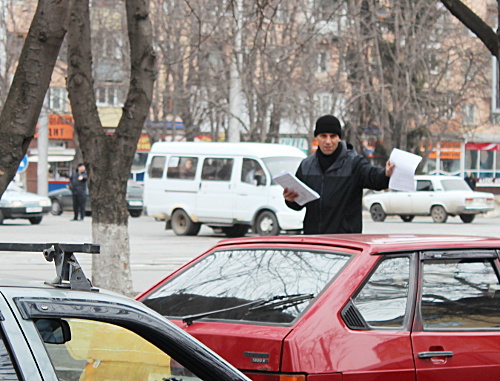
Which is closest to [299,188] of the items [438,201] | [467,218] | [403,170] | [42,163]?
[403,170]

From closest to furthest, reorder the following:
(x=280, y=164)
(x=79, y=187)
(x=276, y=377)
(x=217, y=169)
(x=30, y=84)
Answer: (x=276, y=377)
(x=30, y=84)
(x=280, y=164)
(x=217, y=169)
(x=79, y=187)

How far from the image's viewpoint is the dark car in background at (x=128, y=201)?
3791cm

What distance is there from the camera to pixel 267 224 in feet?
77.2

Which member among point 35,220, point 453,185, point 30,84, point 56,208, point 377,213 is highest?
point 30,84

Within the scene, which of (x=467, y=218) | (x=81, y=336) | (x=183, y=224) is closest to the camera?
(x=81, y=336)

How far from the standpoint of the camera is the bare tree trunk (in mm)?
10602

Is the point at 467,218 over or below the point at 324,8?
below

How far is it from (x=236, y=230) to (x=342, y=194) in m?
18.3

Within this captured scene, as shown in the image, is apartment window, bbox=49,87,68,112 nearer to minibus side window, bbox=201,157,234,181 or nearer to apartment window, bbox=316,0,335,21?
apartment window, bbox=316,0,335,21

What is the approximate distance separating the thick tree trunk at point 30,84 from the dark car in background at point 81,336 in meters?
4.22

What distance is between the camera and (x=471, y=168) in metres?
64.0

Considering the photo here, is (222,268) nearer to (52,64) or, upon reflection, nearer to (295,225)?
(52,64)

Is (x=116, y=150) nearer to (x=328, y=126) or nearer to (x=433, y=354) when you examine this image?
(x=328, y=126)

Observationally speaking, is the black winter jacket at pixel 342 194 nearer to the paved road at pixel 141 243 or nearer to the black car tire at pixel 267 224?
the paved road at pixel 141 243
